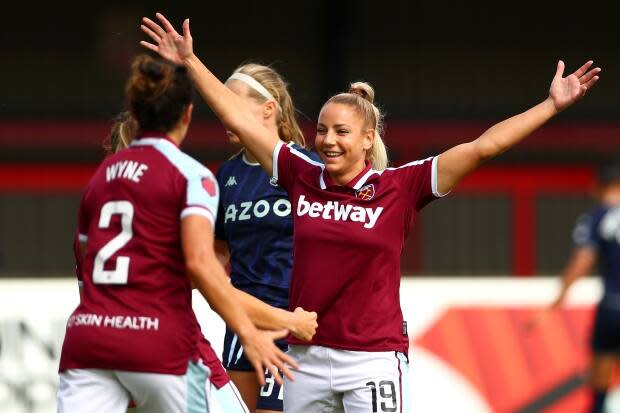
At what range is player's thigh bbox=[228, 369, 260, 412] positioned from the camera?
5941 mm

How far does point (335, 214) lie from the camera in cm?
520

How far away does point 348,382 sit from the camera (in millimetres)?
5137

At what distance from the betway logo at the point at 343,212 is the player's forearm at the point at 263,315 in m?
0.61

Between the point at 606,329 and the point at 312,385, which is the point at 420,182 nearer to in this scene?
the point at 312,385

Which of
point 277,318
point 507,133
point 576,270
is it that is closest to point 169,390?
point 277,318

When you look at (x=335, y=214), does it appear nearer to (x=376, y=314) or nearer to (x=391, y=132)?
(x=376, y=314)

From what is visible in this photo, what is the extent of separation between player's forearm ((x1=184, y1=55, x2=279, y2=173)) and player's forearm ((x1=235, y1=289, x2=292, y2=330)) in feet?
3.06

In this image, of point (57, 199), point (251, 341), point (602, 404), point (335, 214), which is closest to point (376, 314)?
point (335, 214)

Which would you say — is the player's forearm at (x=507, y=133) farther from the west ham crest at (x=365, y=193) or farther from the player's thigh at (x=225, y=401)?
the player's thigh at (x=225, y=401)

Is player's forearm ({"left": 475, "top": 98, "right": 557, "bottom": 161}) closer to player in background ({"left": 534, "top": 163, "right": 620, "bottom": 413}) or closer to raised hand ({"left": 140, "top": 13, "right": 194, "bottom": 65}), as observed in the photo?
raised hand ({"left": 140, "top": 13, "right": 194, "bottom": 65})

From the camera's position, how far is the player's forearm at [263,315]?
4.59 meters

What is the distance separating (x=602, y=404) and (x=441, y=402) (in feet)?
4.33

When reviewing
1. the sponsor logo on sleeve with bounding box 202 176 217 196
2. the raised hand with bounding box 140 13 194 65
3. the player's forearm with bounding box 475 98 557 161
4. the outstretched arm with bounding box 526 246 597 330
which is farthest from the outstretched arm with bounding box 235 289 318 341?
the outstretched arm with bounding box 526 246 597 330

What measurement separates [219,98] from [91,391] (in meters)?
1.52
